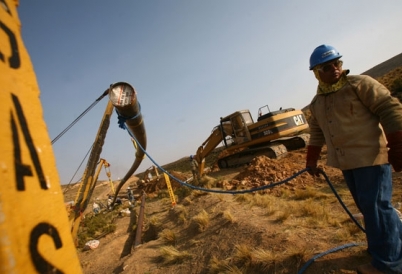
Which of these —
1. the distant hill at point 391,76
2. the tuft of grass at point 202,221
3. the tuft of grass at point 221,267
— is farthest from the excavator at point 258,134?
the distant hill at point 391,76

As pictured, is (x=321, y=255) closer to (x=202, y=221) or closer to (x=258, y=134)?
(x=202, y=221)

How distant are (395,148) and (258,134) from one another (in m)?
11.6

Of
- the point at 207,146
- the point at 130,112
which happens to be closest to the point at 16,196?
the point at 130,112

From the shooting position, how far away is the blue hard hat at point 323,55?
252 centimetres

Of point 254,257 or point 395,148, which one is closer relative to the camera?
point 395,148

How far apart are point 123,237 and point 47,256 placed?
929cm

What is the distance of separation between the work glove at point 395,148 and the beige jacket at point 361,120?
5 centimetres

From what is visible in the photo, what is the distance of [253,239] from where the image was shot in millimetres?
4352

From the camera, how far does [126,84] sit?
191 inches

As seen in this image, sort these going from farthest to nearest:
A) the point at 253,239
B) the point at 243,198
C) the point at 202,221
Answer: the point at 243,198, the point at 202,221, the point at 253,239

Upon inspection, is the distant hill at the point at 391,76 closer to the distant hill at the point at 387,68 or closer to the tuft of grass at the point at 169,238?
the distant hill at the point at 387,68

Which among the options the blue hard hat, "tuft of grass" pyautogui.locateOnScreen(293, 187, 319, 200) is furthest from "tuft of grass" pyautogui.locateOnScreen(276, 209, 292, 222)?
the blue hard hat

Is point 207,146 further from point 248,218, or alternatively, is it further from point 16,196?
point 16,196

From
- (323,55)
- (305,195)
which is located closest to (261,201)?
(305,195)
